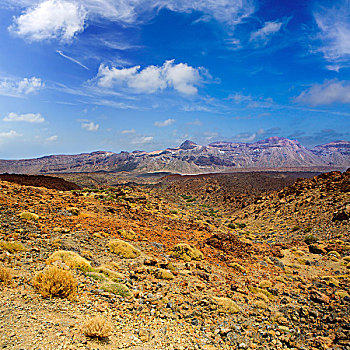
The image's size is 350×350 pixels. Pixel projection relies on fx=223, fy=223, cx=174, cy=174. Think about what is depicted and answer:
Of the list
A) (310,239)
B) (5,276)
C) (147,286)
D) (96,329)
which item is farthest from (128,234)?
(310,239)

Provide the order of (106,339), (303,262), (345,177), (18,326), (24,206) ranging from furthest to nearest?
(345,177)
(303,262)
(24,206)
(106,339)
(18,326)

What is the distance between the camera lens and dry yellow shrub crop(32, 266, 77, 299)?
226 inches

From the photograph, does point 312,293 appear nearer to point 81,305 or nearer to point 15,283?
point 81,305

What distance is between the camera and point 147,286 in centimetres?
769

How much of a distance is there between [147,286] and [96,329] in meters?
3.06

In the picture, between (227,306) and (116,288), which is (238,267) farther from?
(116,288)

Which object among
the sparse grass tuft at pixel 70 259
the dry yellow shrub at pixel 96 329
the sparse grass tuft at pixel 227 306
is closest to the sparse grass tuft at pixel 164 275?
the sparse grass tuft at pixel 227 306

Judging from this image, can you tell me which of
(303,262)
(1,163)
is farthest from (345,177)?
(1,163)

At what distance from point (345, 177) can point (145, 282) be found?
3258cm

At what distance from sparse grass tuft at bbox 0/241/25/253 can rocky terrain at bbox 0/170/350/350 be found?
0.10 ft

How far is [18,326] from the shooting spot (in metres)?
4.43

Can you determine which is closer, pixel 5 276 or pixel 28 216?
pixel 5 276

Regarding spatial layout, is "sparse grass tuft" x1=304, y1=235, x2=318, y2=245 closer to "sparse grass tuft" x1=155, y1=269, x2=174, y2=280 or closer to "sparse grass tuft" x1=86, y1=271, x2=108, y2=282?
"sparse grass tuft" x1=155, y1=269, x2=174, y2=280

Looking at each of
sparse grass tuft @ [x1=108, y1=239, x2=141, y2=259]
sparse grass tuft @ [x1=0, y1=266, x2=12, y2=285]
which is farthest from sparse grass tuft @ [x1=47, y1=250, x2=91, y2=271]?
sparse grass tuft @ [x1=108, y1=239, x2=141, y2=259]
